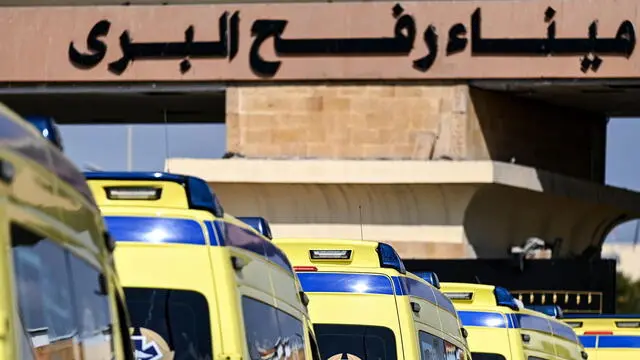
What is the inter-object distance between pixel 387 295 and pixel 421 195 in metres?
23.0

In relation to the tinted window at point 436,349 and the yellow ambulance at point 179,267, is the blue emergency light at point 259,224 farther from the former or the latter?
the tinted window at point 436,349

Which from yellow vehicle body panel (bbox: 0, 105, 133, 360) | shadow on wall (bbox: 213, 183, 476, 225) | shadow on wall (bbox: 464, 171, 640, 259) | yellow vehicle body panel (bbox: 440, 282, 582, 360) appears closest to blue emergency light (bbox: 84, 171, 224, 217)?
yellow vehicle body panel (bbox: 0, 105, 133, 360)

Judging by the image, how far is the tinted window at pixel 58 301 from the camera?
14.1 ft

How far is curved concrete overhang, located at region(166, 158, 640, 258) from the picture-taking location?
31.8 metres

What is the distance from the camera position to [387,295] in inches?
363

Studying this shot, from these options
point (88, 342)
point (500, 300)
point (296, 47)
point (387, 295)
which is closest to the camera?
point (88, 342)

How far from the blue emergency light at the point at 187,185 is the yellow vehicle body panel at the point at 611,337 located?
452 inches

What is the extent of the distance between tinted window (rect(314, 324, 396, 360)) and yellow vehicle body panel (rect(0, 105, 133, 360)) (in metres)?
3.56

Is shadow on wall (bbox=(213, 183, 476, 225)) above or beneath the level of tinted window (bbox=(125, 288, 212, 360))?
beneath

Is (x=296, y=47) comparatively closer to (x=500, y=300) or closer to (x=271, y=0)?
(x=271, y=0)

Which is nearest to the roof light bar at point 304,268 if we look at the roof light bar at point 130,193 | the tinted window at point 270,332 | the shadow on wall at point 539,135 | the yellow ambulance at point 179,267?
the tinted window at point 270,332

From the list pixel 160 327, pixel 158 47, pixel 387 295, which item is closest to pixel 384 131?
pixel 158 47

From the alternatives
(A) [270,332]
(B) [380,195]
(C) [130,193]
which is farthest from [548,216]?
(C) [130,193]

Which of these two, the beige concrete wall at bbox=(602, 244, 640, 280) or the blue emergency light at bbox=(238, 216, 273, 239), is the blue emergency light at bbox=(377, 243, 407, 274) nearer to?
the blue emergency light at bbox=(238, 216, 273, 239)
